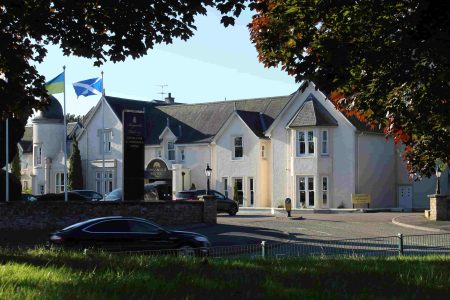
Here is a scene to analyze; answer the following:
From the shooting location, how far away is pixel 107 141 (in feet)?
195

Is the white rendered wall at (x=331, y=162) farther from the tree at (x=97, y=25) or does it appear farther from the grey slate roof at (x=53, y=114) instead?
the tree at (x=97, y=25)

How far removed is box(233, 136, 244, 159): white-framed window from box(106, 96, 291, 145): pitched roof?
1.52m

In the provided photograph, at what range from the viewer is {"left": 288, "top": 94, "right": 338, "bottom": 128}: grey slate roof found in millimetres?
46375

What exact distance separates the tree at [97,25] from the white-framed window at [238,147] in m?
39.1

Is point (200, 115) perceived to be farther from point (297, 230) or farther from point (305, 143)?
point (297, 230)

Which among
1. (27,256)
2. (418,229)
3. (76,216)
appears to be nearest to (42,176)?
(76,216)

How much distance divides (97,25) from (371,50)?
4.59 meters

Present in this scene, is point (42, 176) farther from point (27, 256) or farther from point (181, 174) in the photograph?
point (27, 256)

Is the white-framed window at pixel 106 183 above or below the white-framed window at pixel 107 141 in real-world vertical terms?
below

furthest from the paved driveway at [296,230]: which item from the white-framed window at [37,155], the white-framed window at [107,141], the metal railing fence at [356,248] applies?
the white-framed window at [37,155]

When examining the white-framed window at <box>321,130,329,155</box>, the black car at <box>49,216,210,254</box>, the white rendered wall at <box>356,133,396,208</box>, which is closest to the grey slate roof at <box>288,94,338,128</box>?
the white-framed window at <box>321,130,329,155</box>

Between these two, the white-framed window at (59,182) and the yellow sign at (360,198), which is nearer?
the yellow sign at (360,198)

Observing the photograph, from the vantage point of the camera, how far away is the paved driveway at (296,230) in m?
26.0

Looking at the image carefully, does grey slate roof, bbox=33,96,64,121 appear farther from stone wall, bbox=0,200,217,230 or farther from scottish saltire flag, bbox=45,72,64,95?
stone wall, bbox=0,200,217,230
